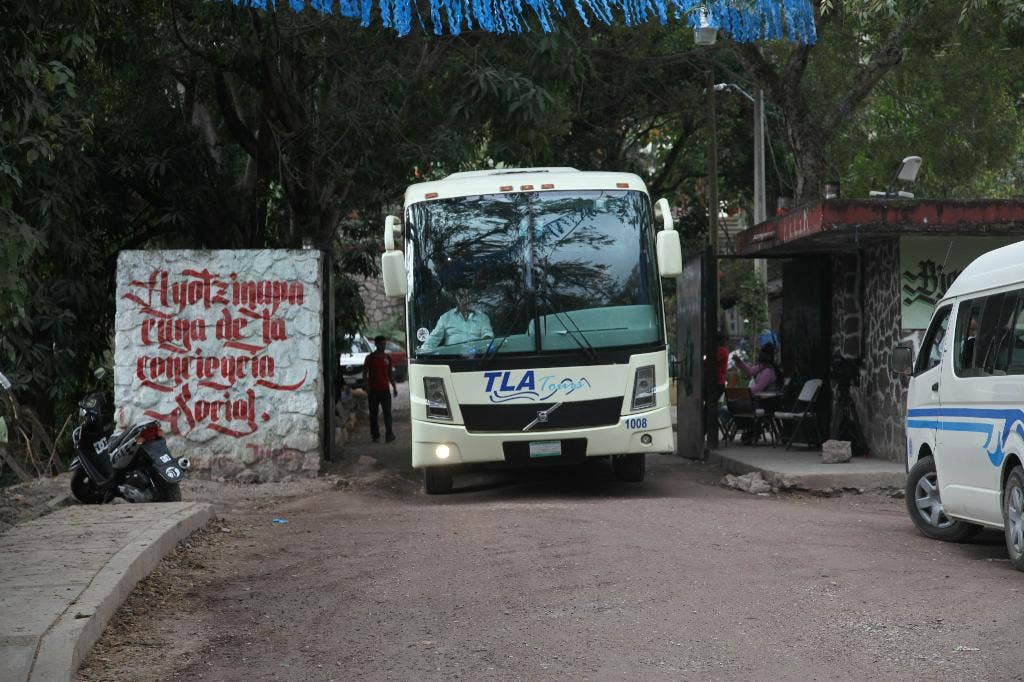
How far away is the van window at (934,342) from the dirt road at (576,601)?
1.35m

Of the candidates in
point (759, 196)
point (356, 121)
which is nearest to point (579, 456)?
point (356, 121)

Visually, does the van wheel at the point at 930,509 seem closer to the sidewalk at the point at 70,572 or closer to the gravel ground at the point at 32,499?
the sidewalk at the point at 70,572

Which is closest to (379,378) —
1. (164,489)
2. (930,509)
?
(164,489)

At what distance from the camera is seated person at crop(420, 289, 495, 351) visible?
12570 mm

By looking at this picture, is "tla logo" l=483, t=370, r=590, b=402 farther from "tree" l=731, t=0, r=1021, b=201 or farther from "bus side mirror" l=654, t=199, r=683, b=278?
"tree" l=731, t=0, r=1021, b=201

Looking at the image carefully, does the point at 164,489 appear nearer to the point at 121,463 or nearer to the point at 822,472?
the point at 121,463

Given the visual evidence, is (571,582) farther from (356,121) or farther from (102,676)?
(356,121)

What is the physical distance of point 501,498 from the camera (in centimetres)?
1325

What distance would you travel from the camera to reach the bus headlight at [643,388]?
1261 centimetres

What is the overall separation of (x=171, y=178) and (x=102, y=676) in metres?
12.1

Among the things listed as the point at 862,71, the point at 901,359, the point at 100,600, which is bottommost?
the point at 100,600

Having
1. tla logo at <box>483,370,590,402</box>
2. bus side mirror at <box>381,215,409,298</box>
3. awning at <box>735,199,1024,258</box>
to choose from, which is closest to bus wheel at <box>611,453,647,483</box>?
tla logo at <box>483,370,590,402</box>

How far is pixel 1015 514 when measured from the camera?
27.0 feet

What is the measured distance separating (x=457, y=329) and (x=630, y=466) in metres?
2.66
